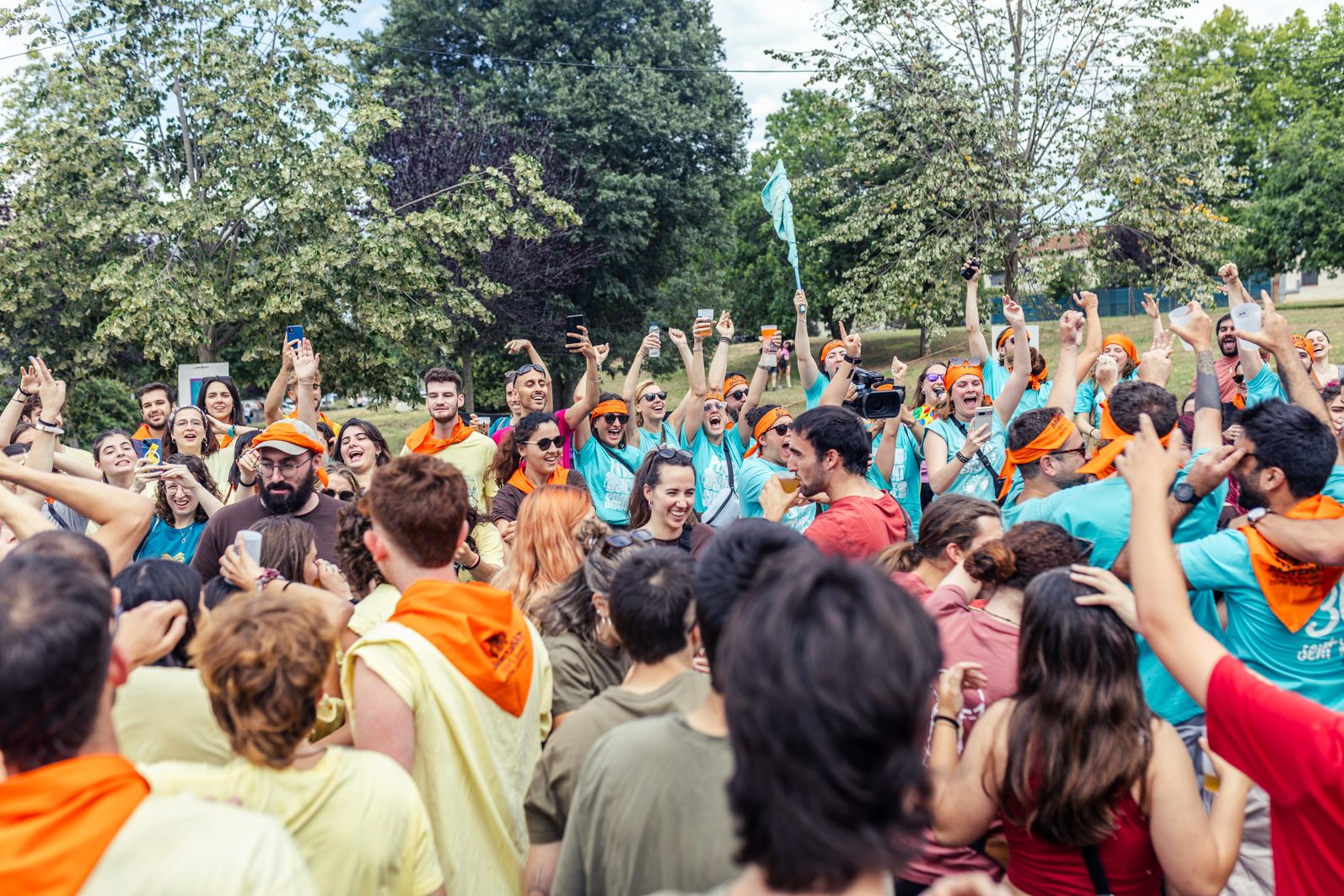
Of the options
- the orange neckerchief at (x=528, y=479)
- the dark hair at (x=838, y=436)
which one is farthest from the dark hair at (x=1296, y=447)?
the orange neckerchief at (x=528, y=479)

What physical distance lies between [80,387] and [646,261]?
13724 millimetres

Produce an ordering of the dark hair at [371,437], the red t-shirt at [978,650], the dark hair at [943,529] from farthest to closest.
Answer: the dark hair at [371,437], the dark hair at [943,529], the red t-shirt at [978,650]

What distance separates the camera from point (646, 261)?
25844 mm

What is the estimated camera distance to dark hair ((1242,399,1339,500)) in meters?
3.06

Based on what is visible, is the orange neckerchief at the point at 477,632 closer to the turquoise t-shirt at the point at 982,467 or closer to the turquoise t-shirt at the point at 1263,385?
the turquoise t-shirt at the point at 982,467

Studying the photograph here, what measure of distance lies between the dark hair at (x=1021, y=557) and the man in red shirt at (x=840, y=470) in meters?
0.94

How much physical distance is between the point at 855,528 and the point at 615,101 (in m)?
21.3

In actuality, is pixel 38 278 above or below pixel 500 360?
above

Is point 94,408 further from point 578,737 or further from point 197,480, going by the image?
point 578,737

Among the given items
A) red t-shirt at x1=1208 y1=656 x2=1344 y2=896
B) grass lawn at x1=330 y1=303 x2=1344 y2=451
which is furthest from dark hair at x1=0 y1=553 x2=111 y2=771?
grass lawn at x1=330 y1=303 x2=1344 y2=451

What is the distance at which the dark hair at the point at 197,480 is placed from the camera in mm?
5648

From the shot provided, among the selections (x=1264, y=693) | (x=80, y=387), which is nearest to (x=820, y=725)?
(x=1264, y=693)

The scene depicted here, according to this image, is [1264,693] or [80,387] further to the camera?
[80,387]

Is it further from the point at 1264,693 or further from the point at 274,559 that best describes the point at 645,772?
the point at 274,559
